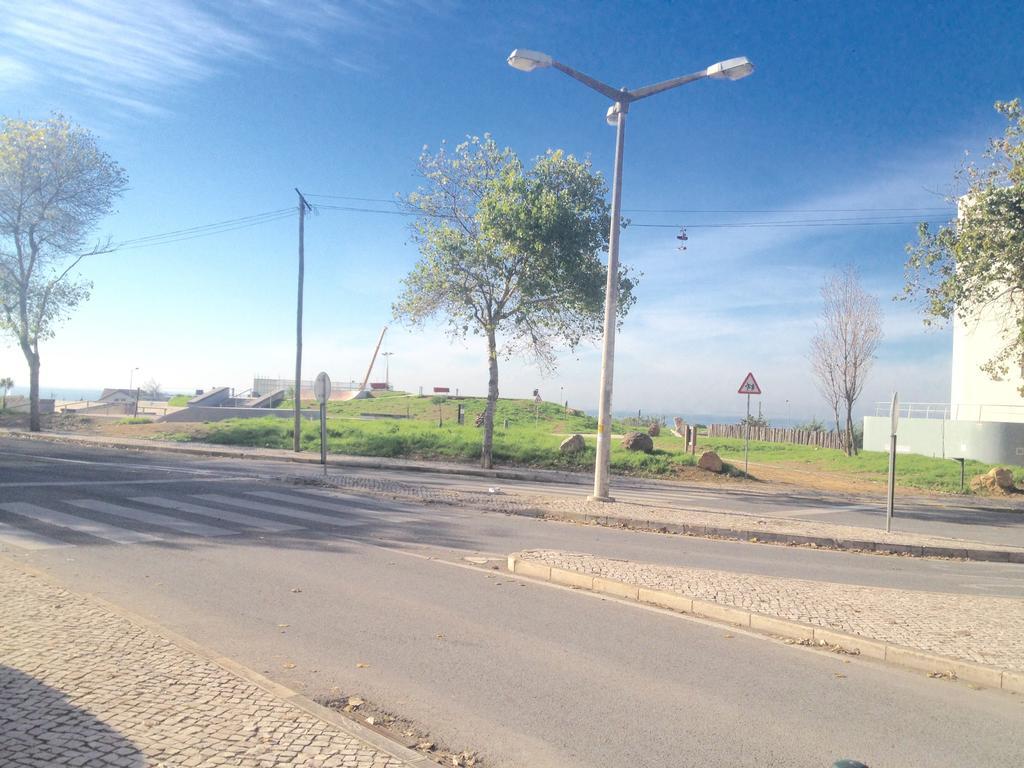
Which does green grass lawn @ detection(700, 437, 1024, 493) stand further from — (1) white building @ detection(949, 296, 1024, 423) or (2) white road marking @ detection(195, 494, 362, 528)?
(2) white road marking @ detection(195, 494, 362, 528)

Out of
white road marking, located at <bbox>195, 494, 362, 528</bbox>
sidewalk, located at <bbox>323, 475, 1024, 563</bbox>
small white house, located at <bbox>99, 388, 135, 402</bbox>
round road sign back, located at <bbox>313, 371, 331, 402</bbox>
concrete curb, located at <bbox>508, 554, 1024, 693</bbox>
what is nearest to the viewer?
concrete curb, located at <bbox>508, 554, 1024, 693</bbox>

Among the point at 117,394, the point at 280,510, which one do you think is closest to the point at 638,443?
the point at 280,510

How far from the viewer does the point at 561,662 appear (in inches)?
234

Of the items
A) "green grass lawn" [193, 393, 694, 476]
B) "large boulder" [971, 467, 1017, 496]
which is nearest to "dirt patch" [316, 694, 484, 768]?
"green grass lawn" [193, 393, 694, 476]

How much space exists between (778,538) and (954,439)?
79.2 feet

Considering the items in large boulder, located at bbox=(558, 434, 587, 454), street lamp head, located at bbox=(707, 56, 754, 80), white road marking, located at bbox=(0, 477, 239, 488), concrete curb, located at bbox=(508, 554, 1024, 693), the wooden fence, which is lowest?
white road marking, located at bbox=(0, 477, 239, 488)

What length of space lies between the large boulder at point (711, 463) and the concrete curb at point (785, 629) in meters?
17.0

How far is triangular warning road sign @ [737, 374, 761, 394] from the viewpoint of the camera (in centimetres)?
2417

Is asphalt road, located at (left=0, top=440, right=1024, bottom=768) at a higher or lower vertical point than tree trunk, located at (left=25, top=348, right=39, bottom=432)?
lower

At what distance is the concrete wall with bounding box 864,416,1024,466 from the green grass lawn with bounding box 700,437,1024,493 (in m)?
1.69

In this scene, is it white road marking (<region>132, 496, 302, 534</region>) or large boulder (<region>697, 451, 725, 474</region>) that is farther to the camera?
large boulder (<region>697, 451, 725, 474</region>)

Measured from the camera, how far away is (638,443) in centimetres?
2870

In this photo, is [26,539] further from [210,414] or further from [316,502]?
[210,414]

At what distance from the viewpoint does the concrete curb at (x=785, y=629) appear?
577 cm
